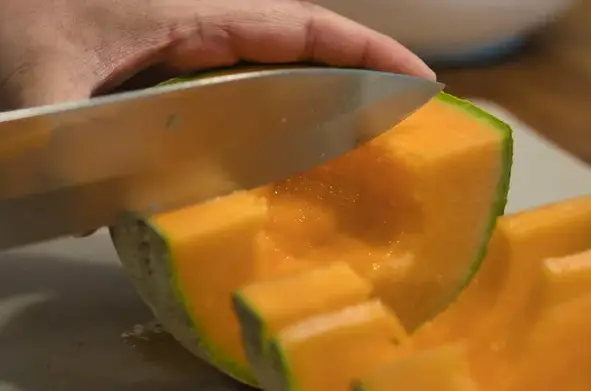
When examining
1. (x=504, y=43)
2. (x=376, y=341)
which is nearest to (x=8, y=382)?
(x=376, y=341)

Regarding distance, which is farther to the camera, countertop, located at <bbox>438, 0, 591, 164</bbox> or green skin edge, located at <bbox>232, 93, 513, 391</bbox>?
countertop, located at <bbox>438, 0, 591, 164</bbox>

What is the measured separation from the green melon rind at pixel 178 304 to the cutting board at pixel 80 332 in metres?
0.07

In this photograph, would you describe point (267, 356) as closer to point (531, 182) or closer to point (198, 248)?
point (198, 248)

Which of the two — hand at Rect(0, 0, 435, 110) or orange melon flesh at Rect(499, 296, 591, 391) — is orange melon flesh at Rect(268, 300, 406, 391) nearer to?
orange melon flesh at Rect(499, 296, 591, 391)

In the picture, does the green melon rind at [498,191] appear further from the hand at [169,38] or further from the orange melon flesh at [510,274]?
the hand at [169,38]

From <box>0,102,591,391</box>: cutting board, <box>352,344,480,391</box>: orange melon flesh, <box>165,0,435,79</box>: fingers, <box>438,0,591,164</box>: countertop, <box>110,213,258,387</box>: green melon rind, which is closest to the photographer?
<box>352,344,480,391</box>: orange melon flesh

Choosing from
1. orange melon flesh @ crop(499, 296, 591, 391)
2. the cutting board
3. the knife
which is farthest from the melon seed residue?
orange melon flesh @ crop(499, 296, 591, 391)

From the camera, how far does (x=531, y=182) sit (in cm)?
111

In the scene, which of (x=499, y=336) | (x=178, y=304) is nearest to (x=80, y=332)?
(x=178, y=304)

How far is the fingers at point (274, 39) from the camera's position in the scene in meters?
0.89

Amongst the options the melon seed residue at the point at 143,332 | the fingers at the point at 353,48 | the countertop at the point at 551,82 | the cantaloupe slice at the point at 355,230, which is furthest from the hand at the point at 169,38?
the countertop at the point at 551,82

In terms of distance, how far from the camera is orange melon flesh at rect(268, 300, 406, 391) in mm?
559

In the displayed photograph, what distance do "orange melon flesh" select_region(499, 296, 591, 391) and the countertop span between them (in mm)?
640

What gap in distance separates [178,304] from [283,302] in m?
0.12
